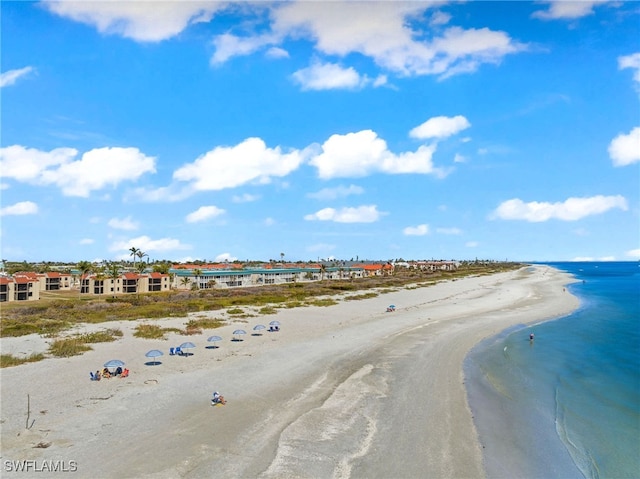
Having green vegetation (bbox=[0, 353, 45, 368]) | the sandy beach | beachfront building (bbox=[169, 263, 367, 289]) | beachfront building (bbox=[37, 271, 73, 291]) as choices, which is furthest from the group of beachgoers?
beachfront building (bbox=[37, 271, 73, 291])

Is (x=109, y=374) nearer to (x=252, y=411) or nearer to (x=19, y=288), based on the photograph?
(x=252, y=411)

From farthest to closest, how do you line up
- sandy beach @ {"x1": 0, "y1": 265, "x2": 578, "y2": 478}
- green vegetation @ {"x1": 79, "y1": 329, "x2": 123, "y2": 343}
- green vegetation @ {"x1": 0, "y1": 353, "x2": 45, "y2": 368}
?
1. green vegetation @ {"x1": 79, "y1": 329, "x2": 123, "y2": 343}
2. green vegetation @ {"x1": 0, "y1": 353, "x2": 45, "y2": 368}
3. sandy beach @ {"x1": 0, "y1": 265, "x2": 578, "y2": 478}

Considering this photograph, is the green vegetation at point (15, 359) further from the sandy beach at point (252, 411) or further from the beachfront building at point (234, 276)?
the beachfront building at point (234, 276)

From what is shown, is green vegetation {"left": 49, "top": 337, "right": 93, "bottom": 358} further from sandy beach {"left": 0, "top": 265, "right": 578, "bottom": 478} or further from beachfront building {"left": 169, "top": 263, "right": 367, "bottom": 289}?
beachfront building {"left": 169, "top": 263, "right": 367, "bottom": 289}

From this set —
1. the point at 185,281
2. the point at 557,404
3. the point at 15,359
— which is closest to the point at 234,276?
the point at 185,281

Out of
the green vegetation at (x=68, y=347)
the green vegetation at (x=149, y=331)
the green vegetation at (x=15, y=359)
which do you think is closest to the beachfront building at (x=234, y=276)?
the green vegetation at (x=149, y=331)
